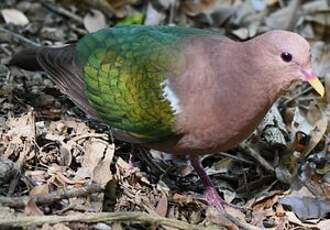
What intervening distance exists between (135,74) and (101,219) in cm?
85

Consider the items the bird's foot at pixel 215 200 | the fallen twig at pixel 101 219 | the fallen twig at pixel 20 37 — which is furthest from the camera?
the fallen twig at pixel 20 37

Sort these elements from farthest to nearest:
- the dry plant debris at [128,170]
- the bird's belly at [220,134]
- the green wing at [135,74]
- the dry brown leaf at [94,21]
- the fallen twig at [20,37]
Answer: the dry brown leaf at [94,21] < the fallen twig at [20,37] < the green wing at [135,74] < the bird's belly at [220,134] < the dry plant debris at [128,170]

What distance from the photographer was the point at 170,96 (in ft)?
12.3

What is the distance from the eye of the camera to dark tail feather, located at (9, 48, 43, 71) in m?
4.46

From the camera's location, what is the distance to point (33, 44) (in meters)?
5.23

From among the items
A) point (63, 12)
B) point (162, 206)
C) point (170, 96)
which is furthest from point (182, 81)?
point (63, 12)

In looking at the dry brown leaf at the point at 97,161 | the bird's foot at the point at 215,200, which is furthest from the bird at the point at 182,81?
the dry brown leaf at the point at 97,161

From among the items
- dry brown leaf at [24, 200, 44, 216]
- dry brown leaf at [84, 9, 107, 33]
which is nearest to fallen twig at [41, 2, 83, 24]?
dry brown leaf at [84, 9, 107, 33]

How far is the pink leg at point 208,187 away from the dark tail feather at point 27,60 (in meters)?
1.06

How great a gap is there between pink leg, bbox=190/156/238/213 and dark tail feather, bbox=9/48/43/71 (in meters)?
1.06

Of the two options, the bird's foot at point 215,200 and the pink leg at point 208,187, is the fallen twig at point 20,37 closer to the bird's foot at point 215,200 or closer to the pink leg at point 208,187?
the pink leg at point 208,187

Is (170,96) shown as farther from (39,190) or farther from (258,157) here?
(258,157)

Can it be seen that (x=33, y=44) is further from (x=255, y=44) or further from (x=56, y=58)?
(x=255, y=44)

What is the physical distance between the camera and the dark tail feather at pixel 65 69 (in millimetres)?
4156
